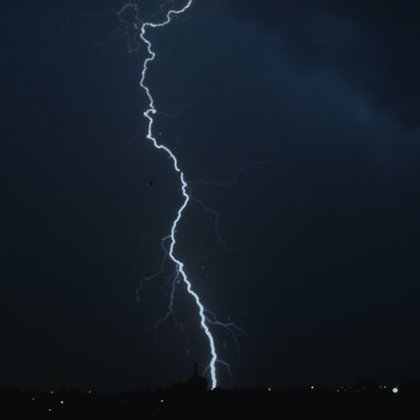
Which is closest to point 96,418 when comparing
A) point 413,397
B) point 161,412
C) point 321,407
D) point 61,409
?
point 161,412

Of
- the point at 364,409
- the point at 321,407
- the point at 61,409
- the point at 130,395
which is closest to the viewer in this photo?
the point at 364,409

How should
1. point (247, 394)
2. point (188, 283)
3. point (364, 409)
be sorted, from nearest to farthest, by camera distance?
point (188, 283) → point (364, 409) → point (247, 394)

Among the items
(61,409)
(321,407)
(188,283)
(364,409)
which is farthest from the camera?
(61,409)

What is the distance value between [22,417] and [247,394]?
34.5ft

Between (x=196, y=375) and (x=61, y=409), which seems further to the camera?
(x=196, y=375)

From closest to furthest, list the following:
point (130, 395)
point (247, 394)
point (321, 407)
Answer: point (321, 407)
point (247, 394)
point (130, 395)

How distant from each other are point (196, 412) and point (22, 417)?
586cm

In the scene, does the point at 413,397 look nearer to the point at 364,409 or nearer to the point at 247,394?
the point at 364,409

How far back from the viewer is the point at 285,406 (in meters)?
30.9

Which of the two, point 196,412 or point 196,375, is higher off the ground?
point 196,375

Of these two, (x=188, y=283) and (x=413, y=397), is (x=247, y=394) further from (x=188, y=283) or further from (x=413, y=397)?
(x=188, y=283)

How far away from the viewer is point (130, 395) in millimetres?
41625

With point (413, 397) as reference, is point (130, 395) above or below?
above

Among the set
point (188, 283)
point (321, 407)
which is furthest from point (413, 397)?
point (188, 283)
